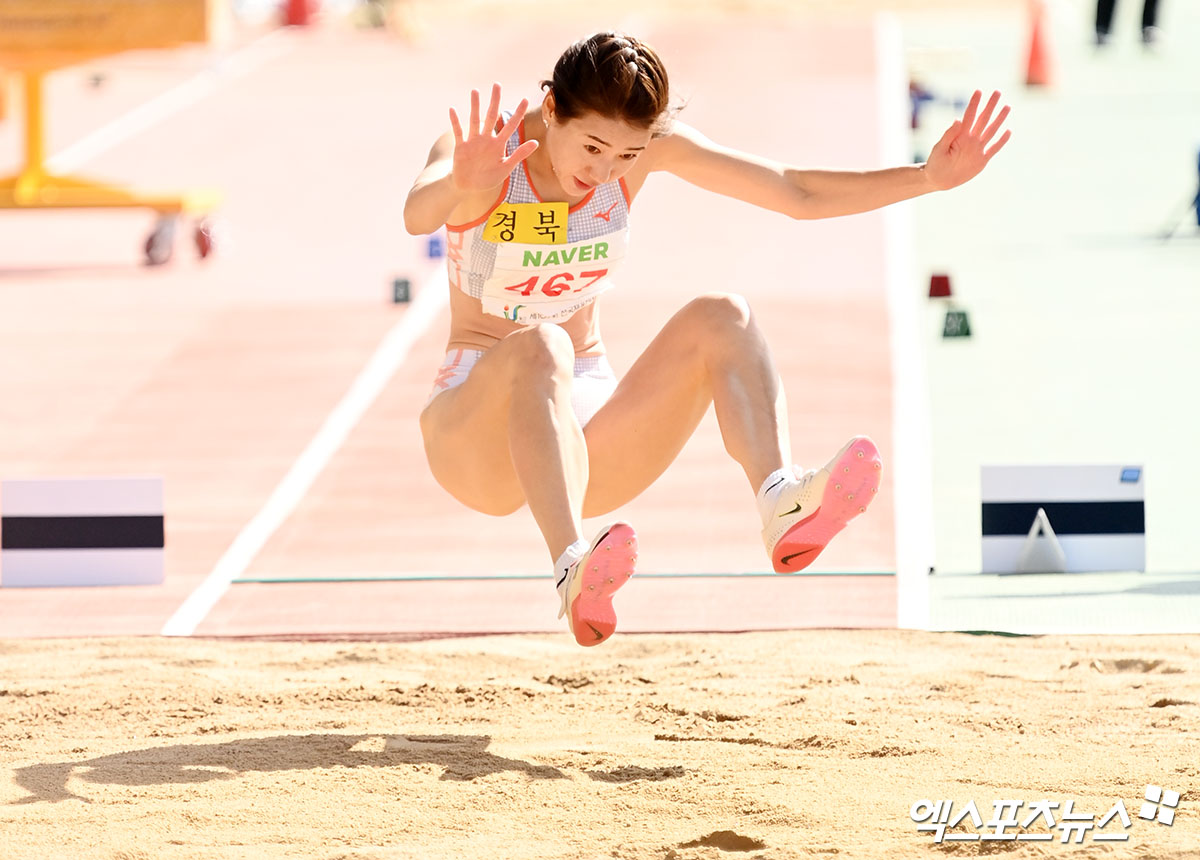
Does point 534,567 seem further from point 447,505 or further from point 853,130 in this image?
point 853,130

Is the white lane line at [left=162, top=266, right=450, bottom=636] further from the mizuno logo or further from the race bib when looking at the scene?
the mizuno logo

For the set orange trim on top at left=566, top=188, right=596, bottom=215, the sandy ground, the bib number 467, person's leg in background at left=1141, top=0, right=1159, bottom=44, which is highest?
person's leg in background at left=1141, top=0, right=1159, bottom=44

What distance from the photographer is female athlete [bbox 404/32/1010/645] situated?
4.45 meters

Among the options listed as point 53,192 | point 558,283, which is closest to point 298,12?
point 53,192

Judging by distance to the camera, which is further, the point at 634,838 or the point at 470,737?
the point at 470,737

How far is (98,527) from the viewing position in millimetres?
6625

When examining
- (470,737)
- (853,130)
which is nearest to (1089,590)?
(470,737)

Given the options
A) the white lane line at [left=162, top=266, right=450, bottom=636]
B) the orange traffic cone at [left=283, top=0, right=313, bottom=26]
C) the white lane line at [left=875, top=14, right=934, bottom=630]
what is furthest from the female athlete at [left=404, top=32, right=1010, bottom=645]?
the orange traffic cone at [left=283, top=0, right=313, bottom=26]

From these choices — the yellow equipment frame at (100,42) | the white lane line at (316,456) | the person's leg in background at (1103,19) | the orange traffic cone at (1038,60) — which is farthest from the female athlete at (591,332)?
the person's leg in background at (1103,19)

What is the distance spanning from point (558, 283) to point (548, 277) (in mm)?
47

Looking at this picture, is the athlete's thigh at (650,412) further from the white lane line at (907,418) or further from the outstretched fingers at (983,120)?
the white lane line at (907,418)

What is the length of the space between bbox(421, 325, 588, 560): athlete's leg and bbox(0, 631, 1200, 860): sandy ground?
24.0 inches

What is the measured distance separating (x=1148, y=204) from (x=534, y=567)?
792 centimetres

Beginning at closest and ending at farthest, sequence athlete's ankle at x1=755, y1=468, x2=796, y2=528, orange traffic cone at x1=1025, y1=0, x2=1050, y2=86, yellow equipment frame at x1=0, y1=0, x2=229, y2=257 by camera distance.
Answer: athlete's ankle at x1=755, y1=468, x2=796, y2=528 → yellow equipment frame at x1=0, y1=0, x2=229, y2=257 → orange traffic cone at x1=1025, y1=0, x2=1050, y2=86
